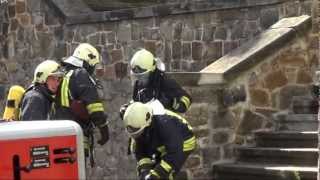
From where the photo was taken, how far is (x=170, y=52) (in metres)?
11.5

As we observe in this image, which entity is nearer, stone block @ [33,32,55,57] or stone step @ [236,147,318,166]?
stone step @ [236,147,318,166]

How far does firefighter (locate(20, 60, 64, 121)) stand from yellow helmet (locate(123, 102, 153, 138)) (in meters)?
1.66

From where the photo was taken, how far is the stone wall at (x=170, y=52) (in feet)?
29.2

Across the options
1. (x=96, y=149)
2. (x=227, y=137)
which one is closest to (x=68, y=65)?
(x=227, y=137)

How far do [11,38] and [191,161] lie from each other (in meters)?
6.65

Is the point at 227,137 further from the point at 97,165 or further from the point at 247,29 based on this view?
the point at 97,165

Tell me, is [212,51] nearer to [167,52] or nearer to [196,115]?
[167,52]

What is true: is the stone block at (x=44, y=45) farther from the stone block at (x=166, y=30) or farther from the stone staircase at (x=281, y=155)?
the stone staircase at (x=281, y=155)

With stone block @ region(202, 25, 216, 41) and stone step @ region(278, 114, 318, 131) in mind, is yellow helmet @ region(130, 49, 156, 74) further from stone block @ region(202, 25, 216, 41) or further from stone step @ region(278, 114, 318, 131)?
stone block @ region(202, 25, 216, 41)

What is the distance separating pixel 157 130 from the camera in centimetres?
627

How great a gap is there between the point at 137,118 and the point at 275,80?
364 centimetres

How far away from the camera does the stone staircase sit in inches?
321

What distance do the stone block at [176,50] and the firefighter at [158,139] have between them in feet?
16.4

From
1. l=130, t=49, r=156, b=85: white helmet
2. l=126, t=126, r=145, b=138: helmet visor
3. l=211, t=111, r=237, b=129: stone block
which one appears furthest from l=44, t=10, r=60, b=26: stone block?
l=126, t=126, r=145, b=138: helmet visor
